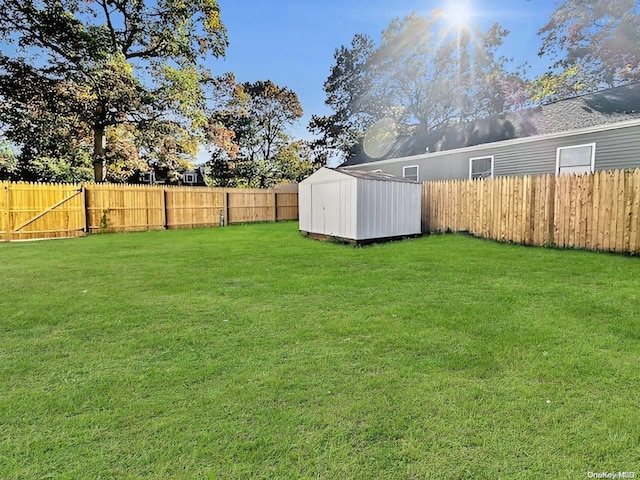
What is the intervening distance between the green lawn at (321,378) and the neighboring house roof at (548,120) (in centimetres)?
746

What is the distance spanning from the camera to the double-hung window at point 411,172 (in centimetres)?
1557

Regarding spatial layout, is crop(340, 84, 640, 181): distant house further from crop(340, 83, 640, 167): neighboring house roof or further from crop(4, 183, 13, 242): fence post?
crop(4, 183, 13, 242): fence post

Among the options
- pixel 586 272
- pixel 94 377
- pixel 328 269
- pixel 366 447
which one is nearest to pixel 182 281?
pixel 328 269

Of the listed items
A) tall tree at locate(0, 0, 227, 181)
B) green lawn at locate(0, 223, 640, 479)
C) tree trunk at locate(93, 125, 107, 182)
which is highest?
tall tree at locate(0, 0, 227, 181)

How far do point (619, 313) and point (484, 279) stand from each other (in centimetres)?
174

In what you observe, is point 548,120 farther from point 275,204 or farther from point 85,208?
point 85,208

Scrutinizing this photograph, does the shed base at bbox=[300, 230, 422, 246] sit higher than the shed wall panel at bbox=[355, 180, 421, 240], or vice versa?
the shed wall panel at bbox=[355, 180, 421, 240]

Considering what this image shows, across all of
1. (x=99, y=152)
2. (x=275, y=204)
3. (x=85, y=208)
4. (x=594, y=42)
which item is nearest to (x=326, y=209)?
(x=275, y=204)

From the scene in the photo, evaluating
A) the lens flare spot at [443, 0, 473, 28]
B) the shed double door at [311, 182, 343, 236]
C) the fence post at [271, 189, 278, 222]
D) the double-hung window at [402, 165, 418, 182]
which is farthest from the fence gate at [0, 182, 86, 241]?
the lens flare spot at [443, 0, 473, 28]

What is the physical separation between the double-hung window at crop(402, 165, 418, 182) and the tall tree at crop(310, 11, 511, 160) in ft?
43.7

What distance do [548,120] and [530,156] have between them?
1561mm

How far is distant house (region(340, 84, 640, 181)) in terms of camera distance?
9.73 m

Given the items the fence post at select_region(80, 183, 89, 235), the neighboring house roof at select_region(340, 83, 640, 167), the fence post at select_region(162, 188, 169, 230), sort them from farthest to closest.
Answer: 1. the fence post at select_region(162, 188, 169, 230)
2. the fence post at select_region(80, 183, 89, 235)
3. the neighboring house roof at select_region(340, 83, 640, 167)

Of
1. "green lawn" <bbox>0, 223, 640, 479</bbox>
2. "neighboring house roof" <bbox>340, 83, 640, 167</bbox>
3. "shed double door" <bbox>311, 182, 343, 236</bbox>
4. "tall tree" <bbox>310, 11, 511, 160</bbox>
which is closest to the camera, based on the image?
Answer: "green lawn" <bbox>0, 223, 640, 479</bbox>
